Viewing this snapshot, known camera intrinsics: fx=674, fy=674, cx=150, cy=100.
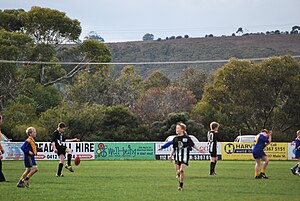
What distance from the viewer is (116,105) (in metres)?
66.4

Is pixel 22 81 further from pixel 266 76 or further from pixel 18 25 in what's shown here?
pixel 266 76

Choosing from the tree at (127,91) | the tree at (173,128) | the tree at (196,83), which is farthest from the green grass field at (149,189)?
the tree at (196,83)

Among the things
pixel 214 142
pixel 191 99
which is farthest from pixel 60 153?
pixel 191 99

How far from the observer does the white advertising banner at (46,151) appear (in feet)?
140

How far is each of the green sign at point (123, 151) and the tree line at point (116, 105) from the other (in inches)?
507

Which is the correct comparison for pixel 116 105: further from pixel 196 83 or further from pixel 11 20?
pixel 196 83

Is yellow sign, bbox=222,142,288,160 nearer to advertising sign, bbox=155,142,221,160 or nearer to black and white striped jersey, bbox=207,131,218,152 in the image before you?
advertising sign, bbox=155,142,221,160

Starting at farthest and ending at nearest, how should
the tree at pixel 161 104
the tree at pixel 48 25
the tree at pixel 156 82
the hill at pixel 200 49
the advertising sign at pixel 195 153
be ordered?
the hill at pixel 200 49 → the tree at pixel 156 82 → the tree at pixel 161 104 → the tree at pixel 48 25 → the advertising sign at pixel 195 153

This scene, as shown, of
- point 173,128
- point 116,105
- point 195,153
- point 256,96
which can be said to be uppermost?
point 256,96

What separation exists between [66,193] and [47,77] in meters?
57.3

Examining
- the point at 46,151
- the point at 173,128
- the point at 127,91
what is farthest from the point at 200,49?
the point at 46,151

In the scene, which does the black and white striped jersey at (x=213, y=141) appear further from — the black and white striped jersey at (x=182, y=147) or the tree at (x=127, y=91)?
the tree at (x=127, y=91)

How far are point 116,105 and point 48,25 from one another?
12244 millimetres

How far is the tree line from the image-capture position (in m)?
60.1
